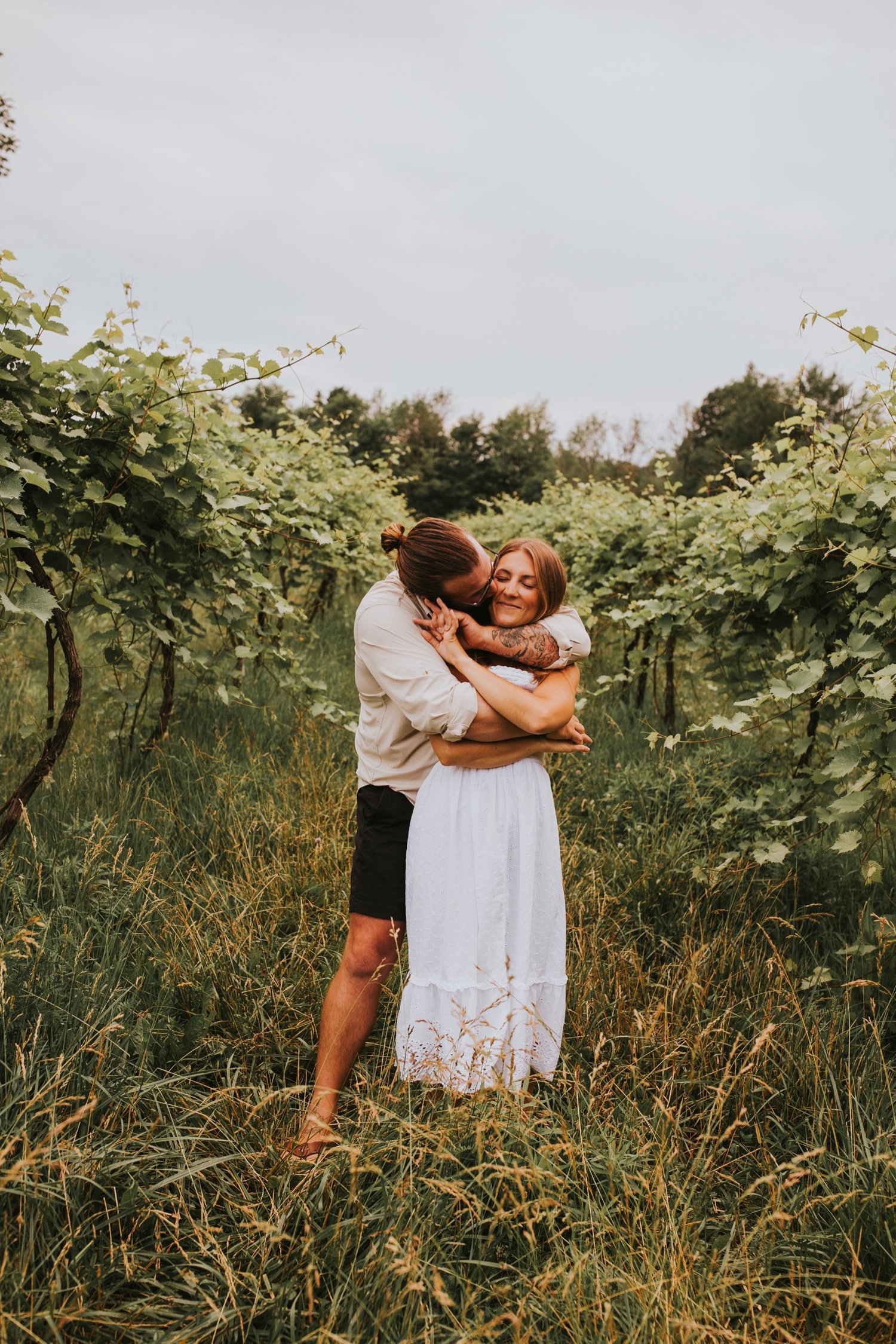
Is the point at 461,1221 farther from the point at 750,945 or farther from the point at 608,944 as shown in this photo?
the point at 750,945

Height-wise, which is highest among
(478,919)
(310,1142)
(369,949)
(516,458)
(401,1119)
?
(516,458)

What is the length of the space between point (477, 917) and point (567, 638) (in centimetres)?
86

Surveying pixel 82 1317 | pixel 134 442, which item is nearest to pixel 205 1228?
pixel 82 1317

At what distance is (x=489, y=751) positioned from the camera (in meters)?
2.33

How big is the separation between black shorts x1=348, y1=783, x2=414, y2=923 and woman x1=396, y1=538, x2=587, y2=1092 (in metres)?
0.17

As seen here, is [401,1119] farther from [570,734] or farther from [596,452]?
[596,452]

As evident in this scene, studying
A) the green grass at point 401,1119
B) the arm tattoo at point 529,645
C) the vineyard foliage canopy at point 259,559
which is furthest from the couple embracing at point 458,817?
the vineyard foliage canopy at point 259,559

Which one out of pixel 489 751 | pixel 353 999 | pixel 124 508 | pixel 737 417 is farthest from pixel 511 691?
pixel 737 417

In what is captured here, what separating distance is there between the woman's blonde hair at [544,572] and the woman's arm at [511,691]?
215 millimetres

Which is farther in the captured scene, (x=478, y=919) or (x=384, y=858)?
(x=384, y=858)

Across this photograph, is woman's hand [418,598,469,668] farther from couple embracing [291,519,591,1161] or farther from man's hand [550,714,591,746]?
A: man's hand [550,714,591,746]

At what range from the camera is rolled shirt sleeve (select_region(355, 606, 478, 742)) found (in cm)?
223

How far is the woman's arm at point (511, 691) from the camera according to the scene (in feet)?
7.50

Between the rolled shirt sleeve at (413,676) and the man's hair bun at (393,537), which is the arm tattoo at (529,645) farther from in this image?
the man's hair bun at (393,537)
